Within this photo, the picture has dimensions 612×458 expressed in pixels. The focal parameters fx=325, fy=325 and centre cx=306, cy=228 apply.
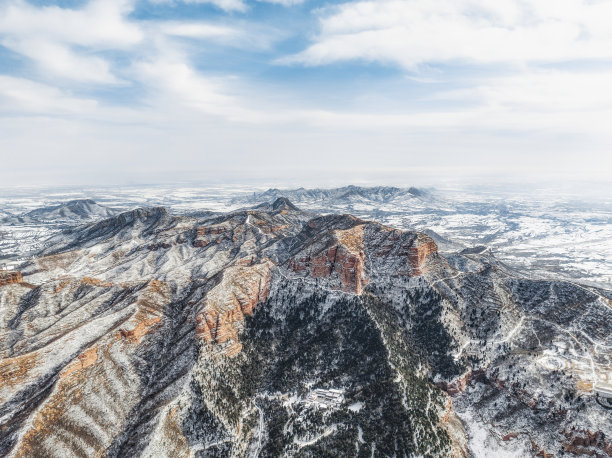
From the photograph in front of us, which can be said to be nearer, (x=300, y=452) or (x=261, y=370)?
(x=300, y=452)

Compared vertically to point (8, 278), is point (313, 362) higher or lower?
lower

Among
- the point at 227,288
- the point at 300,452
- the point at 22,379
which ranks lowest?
the point at 300,452

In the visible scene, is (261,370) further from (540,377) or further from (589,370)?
(589,370)

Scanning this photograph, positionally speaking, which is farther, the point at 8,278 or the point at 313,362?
the point at 8,278

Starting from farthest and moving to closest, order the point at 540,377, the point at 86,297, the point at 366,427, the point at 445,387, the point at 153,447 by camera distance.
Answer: the point at 86,297 < the point at 445,387 < the point at 540,377 < the point at 366,427 < the point at 153,447

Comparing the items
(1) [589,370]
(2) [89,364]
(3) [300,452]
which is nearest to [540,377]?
(1) [589,370]

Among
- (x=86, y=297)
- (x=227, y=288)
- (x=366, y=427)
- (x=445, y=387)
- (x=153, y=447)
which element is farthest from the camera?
(x=86, y=297)

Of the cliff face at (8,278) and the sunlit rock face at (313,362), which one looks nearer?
the sunlit rock face at (313,362)

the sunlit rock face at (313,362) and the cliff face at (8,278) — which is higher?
the cliff face at (8,278)
